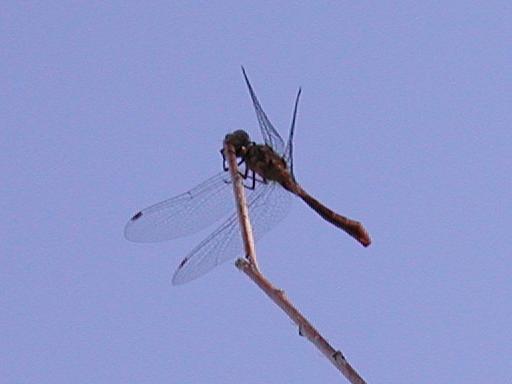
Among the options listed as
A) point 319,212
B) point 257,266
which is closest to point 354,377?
point 257,266

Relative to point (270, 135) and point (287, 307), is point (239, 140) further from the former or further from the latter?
point (287, 307)

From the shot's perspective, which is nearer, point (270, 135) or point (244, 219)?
point (244, 219)

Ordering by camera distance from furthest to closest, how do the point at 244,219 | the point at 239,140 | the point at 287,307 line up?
1. the point at 239,140
2. the point at 244,219
3. the point at 287,307

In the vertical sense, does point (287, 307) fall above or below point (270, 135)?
below

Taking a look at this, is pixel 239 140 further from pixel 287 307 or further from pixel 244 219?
pixel 287 307

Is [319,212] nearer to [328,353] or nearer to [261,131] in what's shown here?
[261,131]

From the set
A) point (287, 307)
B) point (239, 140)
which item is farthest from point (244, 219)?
point (239, 140)

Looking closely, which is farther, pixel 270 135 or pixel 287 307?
pixel 270 135

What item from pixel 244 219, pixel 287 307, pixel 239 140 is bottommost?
pixel 287 307

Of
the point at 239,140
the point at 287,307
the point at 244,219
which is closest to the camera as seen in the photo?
the point at 287,307
